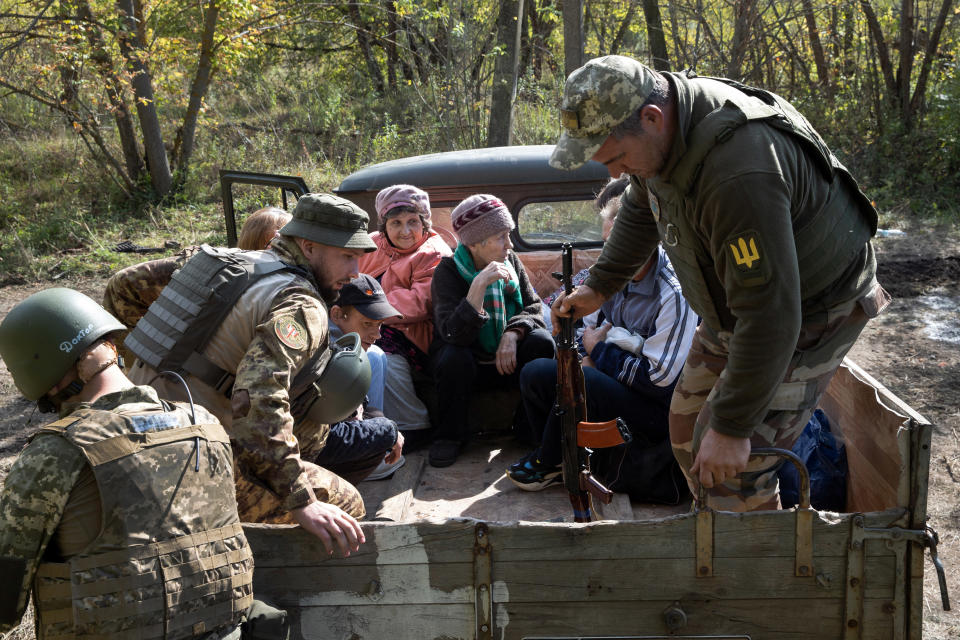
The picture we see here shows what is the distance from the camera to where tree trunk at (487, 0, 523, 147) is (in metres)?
9.51

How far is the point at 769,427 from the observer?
238 centimetres

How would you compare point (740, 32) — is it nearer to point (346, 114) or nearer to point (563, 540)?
point (346, 114)

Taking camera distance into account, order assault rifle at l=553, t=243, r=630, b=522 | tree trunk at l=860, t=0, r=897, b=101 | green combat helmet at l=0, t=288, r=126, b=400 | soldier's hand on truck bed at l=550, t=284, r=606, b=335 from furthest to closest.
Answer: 1. tree trunk at l=860, t=0, r=897, b=101
2. assault rifle at l=553, t=243, r=630, b=522
3. soldier's hand on truck bed at l=550, t=284, r=606, b=335
4. green combat helmet at l=0, t=288, r=126, b=400

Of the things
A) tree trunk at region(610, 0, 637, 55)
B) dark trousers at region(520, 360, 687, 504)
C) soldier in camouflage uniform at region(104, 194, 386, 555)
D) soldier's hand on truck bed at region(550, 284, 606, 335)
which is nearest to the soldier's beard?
soldier in camouflage uniform at region(104, 194, 386, 555)

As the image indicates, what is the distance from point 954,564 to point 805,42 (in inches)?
394

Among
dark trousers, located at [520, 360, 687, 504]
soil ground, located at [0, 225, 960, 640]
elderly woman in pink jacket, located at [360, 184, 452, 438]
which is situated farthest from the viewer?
elderly woman in pink jacket, located at [360, 184, 452, 438]

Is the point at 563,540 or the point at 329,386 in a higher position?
the point at 329,386

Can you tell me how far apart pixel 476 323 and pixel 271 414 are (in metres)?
1.75

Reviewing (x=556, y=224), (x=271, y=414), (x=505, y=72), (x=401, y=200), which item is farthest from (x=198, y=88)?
(x=271, y=414)

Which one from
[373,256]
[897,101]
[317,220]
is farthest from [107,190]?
[897,101]

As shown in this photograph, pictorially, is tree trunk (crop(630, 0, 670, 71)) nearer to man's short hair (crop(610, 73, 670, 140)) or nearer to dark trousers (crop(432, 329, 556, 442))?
dark trousers (crop(432, 329, 556, 442))

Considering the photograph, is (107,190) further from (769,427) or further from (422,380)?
(769,427)

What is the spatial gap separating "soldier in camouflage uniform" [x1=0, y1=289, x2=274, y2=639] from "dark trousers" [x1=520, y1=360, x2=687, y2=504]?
1722mm

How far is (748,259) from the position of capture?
1983mm
